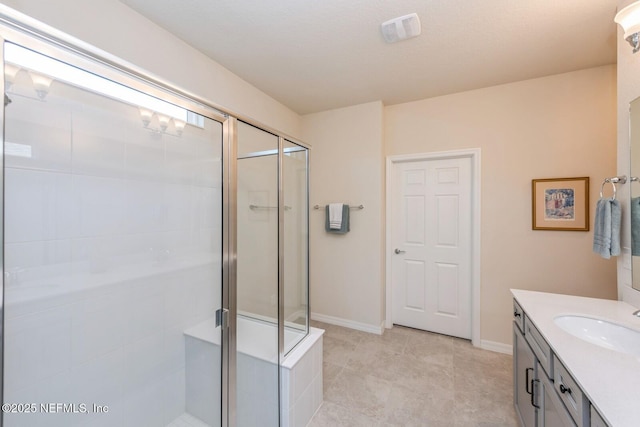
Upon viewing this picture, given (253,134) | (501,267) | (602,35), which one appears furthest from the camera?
(501,267)

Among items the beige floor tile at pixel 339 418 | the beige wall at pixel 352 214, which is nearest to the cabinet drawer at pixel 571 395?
the beige floor tile at pixel 339 418

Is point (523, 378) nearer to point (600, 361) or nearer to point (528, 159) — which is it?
point (600, 361)

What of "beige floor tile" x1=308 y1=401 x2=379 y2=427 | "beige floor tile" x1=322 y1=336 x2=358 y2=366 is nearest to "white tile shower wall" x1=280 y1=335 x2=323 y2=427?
"beige floor tile" x1=308 y1=401 x2=379 y2=427

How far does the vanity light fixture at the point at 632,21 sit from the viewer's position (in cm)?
119

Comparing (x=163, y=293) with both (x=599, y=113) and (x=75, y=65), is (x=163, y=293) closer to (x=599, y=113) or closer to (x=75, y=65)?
(x=75, y=65)

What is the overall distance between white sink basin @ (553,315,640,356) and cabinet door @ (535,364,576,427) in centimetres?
29

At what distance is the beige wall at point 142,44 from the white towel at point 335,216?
51.6 inches

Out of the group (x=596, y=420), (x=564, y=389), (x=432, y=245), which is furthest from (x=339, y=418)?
(x=432, y=245)

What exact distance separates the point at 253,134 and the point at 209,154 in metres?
0.29

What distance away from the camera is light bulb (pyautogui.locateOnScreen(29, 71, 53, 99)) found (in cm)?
101

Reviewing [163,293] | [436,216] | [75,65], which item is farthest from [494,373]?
[75,65]

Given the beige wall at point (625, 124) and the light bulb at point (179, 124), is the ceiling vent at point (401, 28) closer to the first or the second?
the beige wall at point (625, 124)

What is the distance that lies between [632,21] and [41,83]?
104 inches

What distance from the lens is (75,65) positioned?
872 millimetres
